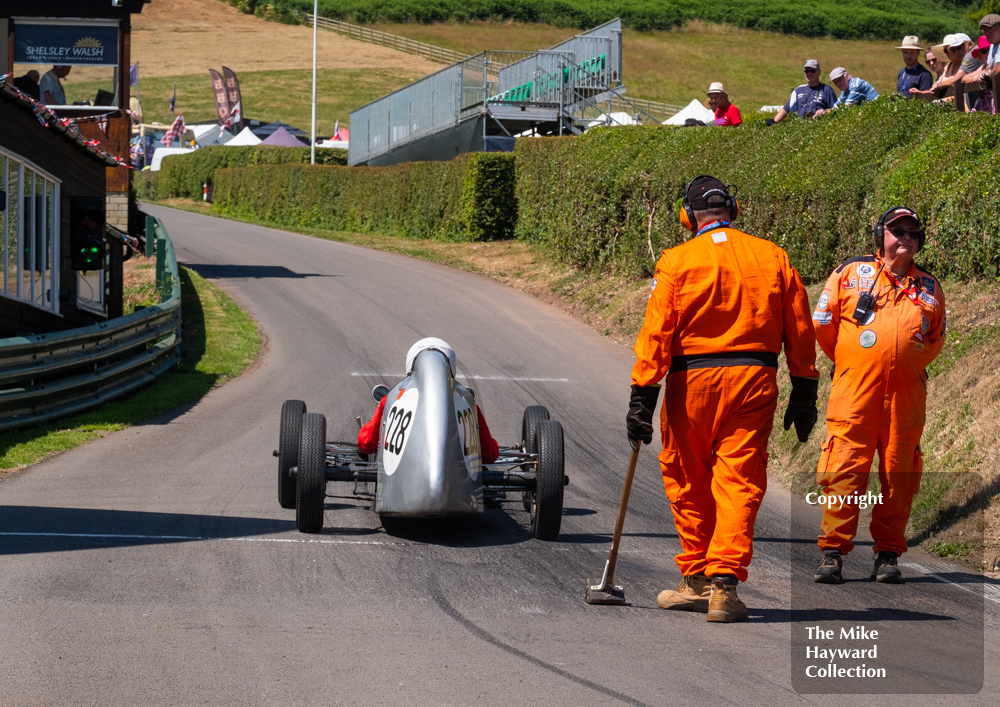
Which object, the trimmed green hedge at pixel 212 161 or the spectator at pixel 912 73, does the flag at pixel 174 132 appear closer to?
the trimmed green hedge at pixel 212 161

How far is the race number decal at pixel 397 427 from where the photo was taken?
22.3ft

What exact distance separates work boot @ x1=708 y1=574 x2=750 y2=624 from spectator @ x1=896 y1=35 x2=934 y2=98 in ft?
37.4

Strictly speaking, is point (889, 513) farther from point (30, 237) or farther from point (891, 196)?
point (30, 237)

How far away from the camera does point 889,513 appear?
6445mm

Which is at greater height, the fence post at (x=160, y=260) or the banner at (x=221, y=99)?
the banner at (x=221, y=99)

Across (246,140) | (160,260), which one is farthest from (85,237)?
(246,140)

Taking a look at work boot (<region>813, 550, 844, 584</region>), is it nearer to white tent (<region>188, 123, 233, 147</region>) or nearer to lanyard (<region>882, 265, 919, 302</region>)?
lanyard (<region>882, 265, 919, 302</region>)

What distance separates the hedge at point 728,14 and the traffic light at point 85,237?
268 ft

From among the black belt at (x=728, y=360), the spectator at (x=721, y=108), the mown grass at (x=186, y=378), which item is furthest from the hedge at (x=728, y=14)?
the black belt at (x=728, y=360)

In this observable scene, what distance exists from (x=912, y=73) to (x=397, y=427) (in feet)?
37.5

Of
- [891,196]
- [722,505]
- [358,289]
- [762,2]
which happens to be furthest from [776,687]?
[762,2]

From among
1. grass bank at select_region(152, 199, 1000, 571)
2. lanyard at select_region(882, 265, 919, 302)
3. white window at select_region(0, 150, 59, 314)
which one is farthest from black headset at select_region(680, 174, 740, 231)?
white window at select_region(0, 150, 59, 314)

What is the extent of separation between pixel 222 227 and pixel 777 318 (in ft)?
112

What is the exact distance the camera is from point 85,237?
1467cm
